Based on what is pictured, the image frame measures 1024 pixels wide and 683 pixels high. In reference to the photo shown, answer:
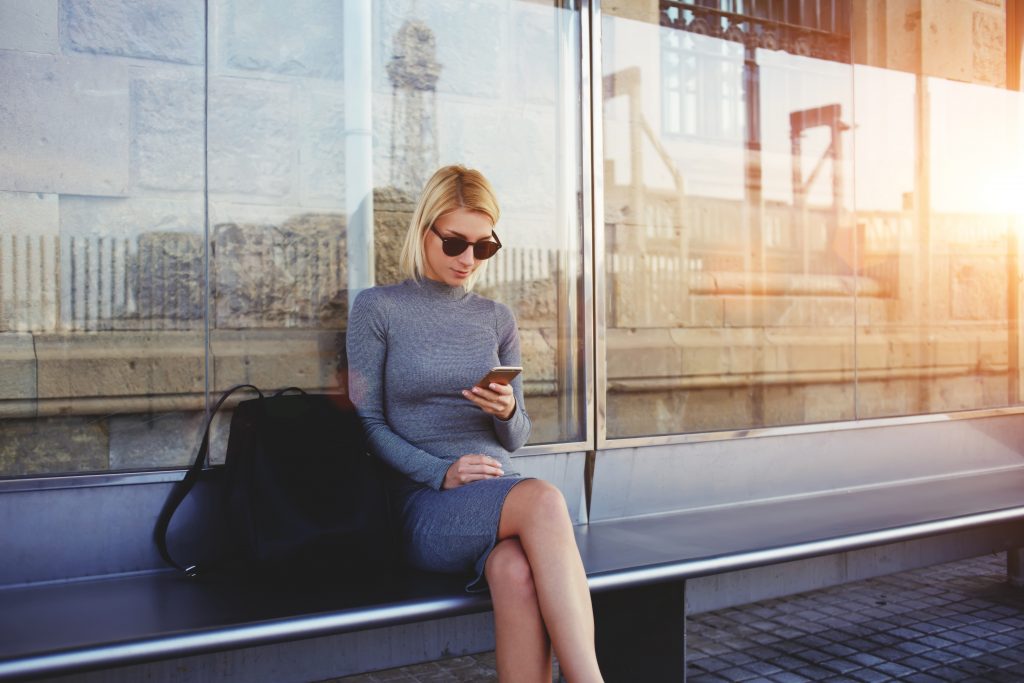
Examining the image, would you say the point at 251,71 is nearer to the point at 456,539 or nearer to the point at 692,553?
the point at 456,539

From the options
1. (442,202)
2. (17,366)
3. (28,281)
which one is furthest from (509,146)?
(17,366)

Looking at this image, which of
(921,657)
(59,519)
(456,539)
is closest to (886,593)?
(921,657)

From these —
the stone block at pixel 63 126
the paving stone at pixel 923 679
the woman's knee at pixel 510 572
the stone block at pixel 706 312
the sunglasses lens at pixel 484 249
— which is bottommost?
the paving stone at pixel 923 679

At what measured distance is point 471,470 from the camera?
249 centimetres

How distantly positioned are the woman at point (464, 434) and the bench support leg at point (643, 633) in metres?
0.46

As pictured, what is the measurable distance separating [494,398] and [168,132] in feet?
4.08

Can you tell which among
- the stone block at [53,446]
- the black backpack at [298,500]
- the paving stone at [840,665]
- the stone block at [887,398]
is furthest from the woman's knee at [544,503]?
the stone block at [887,398]

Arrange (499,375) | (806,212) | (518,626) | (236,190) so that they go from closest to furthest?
(518,626), (499,375), (236,190), (806,212)

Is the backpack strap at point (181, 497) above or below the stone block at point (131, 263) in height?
below

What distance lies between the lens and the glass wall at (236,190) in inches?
103

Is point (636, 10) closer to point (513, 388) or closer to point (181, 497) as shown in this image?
point (513, 388)

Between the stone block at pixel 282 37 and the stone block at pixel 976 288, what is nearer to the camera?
the stone block at pixel 282 37

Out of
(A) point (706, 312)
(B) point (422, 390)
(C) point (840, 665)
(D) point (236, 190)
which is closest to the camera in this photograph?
(B) point (422, 390)

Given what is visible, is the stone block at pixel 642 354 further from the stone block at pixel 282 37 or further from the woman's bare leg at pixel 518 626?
the woman's bare leg at pixel 518 626
